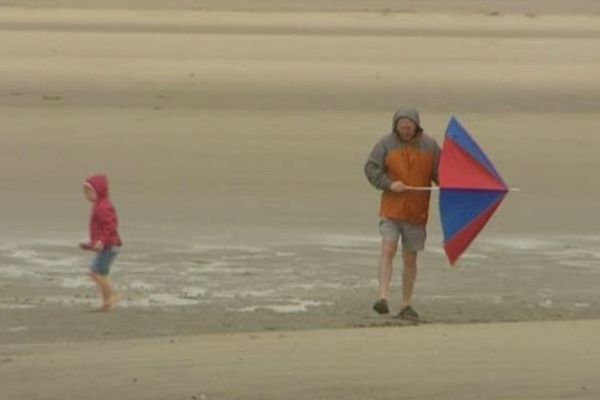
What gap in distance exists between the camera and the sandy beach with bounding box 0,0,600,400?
861 cm

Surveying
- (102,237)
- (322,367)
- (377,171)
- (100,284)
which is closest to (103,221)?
(102,237)

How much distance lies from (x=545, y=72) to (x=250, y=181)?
12.6 metres

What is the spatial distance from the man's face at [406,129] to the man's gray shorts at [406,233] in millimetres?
501

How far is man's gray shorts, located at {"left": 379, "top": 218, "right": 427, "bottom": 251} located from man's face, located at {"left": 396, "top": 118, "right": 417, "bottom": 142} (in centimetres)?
50

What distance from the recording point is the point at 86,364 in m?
8.79

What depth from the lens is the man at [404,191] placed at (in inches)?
433

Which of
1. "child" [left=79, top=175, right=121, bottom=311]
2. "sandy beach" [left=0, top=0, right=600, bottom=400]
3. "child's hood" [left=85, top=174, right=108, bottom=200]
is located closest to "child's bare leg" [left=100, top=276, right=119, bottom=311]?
"child" [left=79, top=175, right=121, bottom=311]

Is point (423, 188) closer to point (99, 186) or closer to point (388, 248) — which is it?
point (388, 248)

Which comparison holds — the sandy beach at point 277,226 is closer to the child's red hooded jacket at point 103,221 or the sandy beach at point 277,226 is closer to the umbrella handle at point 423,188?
the child's red hooded jacket at point 103,221

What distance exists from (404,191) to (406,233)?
0.89 ft

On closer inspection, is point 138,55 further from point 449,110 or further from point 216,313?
point 216,313

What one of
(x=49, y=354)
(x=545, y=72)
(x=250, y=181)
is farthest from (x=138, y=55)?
(x=49, y=354)

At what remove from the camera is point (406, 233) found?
11.1m

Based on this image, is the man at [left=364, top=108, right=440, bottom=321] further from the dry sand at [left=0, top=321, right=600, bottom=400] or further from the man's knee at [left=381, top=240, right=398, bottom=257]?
the dry sand at [left=0, top=321, right=600, bottom=400]
